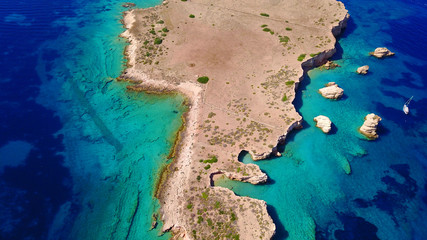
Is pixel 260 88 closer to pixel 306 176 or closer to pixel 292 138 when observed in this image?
pixel 292 138

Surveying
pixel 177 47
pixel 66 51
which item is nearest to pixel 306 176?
pixel 177 47

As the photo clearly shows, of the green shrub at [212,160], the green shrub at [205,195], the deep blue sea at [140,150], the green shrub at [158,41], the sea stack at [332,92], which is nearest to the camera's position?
the deep blue sea at [140,150]

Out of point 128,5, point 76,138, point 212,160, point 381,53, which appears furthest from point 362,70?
point 128,5

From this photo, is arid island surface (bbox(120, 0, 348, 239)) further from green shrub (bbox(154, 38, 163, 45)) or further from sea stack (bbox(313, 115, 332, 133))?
sea stack (bbox(313, 115, 332, 133))

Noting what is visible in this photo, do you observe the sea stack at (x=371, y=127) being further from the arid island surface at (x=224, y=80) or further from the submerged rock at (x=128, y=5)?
the submerged rock at (x=128, y=5)

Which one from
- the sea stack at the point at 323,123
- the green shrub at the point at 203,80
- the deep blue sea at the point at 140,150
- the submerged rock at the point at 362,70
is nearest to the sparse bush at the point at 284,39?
the deep blue sea at the point at 140,150

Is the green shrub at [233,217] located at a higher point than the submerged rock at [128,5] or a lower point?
lower
